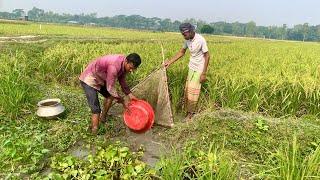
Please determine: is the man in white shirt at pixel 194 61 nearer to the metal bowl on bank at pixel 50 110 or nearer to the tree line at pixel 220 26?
the metal bowl on bank at pixel 50 110

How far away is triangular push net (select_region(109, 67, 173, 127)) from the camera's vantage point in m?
5.12

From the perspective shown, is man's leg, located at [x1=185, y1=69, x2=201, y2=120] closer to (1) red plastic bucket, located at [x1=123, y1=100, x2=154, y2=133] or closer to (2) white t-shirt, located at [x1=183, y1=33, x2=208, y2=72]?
(2) white t-shirt, located at [x1=183, y1=33, x2=208, y2=72]

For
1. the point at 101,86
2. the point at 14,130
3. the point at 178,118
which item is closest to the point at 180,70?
the point at 178,118

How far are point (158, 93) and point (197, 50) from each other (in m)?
0.84

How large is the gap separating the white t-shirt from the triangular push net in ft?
1.72

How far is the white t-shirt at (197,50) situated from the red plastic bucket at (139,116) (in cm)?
126

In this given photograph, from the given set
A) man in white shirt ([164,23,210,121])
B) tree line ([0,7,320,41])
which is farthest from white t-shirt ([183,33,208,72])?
tree line ([0,7,320,41])

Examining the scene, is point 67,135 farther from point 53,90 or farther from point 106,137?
point 53,90

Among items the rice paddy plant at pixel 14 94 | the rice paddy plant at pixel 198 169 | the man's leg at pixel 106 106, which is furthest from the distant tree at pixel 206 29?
the rice paddy plant at pixel 198 169

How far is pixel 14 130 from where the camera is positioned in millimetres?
4676

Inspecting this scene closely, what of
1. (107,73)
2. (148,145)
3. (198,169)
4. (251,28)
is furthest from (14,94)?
(251,28)

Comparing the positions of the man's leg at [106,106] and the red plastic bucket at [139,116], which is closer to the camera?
the red plastic bucket at [139,116]

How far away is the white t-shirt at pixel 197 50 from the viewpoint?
17.4 feet

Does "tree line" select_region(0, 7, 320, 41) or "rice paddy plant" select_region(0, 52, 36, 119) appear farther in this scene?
"tree line" select_region(0, 7, 320, 41)
